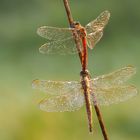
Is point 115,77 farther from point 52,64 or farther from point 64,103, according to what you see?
point 52,64

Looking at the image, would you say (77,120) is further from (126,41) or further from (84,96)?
(84,96)

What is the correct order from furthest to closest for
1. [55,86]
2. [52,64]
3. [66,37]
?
[52,64], [55,86], [66,37]

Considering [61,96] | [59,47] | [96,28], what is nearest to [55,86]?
[61,96]

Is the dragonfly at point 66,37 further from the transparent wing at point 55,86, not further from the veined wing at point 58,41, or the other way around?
the transparent wing at point 55,86

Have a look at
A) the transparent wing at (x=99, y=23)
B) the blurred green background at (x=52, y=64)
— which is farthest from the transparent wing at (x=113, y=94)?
the blurred green background at (x=52, y=64)

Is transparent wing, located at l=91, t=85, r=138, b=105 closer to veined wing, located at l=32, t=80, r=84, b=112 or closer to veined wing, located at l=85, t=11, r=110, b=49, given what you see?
veined wing, located at l=32, t=80, r=84, b=112
